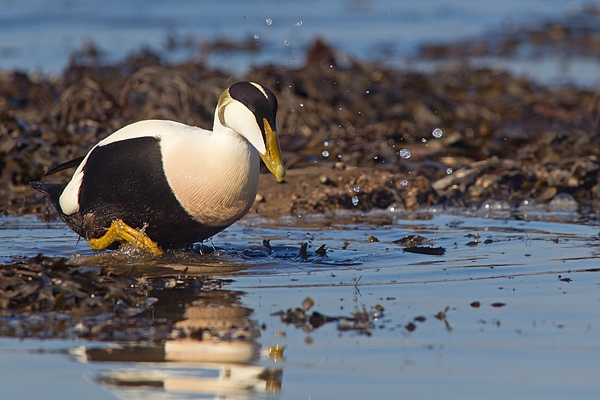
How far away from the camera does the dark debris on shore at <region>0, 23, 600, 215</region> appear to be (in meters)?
7.12

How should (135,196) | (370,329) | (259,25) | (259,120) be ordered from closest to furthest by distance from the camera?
1. (370,329)
2. (259,120)
3. (135,196)
4. (259,25)

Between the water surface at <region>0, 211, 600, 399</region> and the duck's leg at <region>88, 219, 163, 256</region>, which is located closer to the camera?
the water surface at <region>0, 211, 600, 399</region>

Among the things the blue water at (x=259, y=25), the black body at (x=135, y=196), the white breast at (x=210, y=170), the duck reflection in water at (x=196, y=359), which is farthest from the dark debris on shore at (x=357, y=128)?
the blue water at (x=259, y=25)

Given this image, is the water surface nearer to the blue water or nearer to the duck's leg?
the duck's leg

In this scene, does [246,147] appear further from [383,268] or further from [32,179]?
[32,179]

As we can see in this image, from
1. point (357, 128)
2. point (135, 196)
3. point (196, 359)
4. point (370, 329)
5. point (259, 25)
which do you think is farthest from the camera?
point (259, 25)

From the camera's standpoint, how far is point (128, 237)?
4.95 meters

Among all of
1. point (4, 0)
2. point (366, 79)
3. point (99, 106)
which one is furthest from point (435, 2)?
point (99, 106)

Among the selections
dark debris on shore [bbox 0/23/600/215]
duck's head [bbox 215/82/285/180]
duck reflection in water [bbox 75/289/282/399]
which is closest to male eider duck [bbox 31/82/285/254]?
duck's head [bbox 215/82/285/180]

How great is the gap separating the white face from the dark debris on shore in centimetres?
220

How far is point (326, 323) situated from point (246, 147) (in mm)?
1207

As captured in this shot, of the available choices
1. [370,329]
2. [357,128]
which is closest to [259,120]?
[370,329]

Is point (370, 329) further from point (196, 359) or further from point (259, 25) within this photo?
point (259, 25)

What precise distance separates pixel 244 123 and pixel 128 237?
2.84ft
